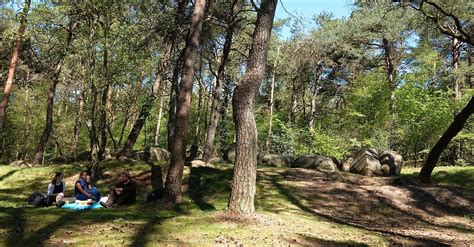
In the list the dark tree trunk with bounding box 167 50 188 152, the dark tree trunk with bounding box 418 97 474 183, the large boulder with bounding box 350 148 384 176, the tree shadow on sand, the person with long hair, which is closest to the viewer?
the tree shadow on sand

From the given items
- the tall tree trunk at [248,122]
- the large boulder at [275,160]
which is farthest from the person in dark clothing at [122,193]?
the large boulder at [275,160]

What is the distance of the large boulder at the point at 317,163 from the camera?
66.7 feet

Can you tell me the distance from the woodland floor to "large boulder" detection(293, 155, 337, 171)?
2480 mm

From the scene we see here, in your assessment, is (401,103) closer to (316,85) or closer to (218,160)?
(316,85)

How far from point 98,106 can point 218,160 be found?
27.6 ft

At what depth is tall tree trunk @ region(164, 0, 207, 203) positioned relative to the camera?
1118 cm

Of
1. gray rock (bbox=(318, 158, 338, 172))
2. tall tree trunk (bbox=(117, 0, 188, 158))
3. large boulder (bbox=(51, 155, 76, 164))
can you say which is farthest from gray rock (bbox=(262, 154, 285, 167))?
large boulder (bbox=(51, 155, 76, 164))

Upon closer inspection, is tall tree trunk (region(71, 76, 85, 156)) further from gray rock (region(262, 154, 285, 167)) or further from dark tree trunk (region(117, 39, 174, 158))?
gray rock (region(262, 154, 285, 167))

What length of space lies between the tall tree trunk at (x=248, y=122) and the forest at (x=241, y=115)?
3 cm

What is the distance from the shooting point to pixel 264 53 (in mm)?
9617

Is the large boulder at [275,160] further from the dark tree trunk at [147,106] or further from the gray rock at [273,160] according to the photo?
the dark tree trunk at [147,106]

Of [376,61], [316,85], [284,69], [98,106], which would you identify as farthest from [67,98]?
[376,61]

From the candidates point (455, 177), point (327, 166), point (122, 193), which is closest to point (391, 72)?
point (327, 166)

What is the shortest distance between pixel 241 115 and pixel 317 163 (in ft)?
39.6
